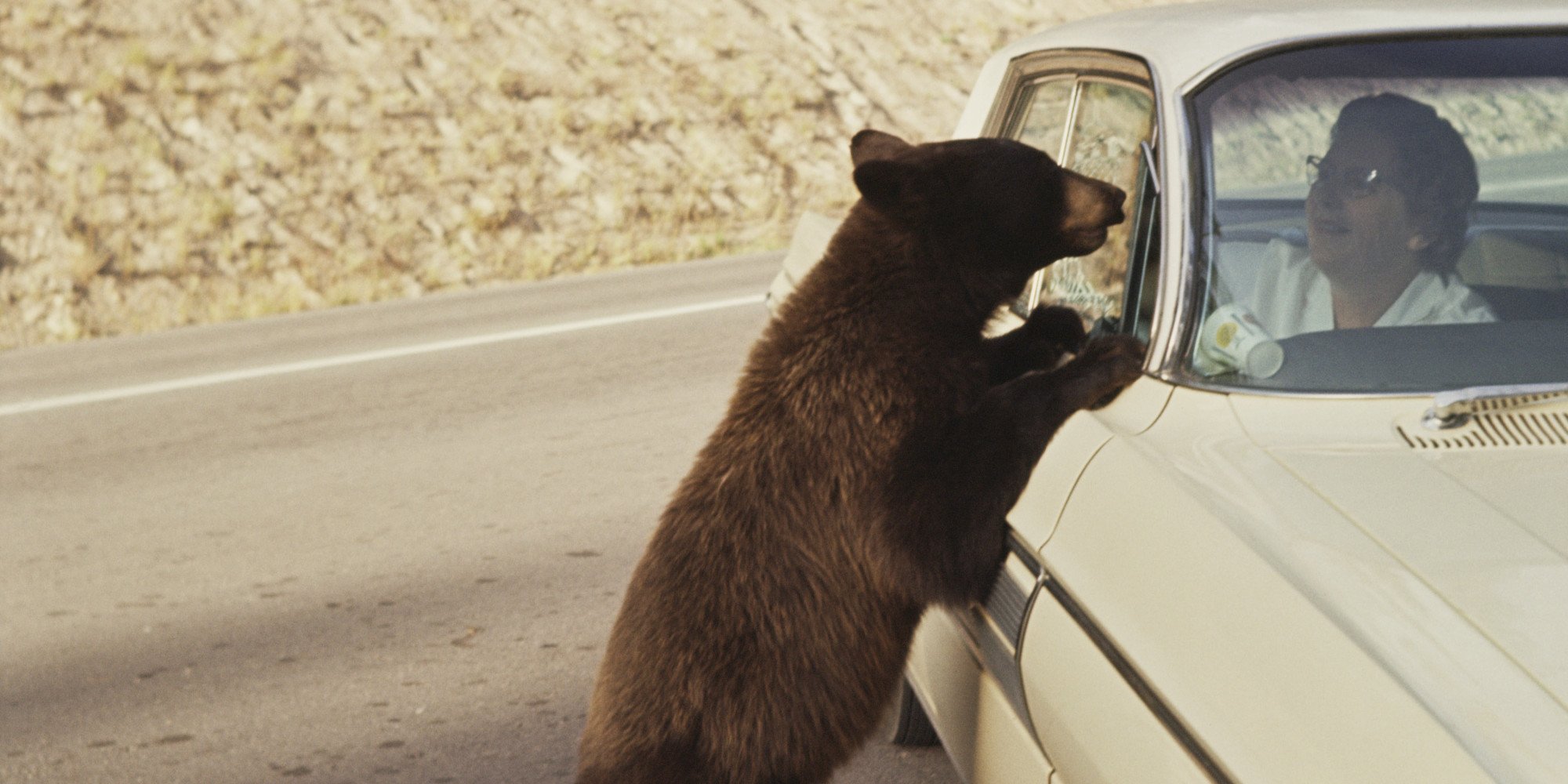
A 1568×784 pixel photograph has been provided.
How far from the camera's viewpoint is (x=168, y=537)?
243 inches

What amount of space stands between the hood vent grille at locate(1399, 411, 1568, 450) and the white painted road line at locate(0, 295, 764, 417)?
8.27m

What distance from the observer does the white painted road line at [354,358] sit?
29.9 ft

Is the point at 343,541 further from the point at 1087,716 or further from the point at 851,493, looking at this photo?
the point at 1087,716

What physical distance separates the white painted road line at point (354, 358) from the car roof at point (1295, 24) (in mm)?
7502

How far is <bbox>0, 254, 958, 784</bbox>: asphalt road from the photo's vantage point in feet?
13.5

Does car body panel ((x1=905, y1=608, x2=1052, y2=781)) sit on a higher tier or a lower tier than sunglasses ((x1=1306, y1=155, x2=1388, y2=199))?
lower

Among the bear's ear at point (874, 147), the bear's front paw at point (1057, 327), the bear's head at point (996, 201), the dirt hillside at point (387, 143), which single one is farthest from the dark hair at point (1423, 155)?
the dirt hillside at point (387, 143)

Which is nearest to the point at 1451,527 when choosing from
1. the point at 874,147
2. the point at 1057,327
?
the point at 1057,327

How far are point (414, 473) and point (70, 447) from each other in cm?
242

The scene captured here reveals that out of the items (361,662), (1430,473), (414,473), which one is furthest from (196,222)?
(1430,473)

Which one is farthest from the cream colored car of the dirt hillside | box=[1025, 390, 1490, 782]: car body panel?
the dirt hillside

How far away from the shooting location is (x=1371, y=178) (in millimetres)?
2514

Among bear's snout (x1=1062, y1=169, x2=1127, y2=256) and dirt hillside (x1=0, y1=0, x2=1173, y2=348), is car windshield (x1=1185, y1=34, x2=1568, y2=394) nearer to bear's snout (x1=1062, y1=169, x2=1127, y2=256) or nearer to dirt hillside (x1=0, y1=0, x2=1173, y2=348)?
bear's snout (x1=1062, y1=169, x2=1127, y2=256)

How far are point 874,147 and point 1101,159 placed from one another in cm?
53
